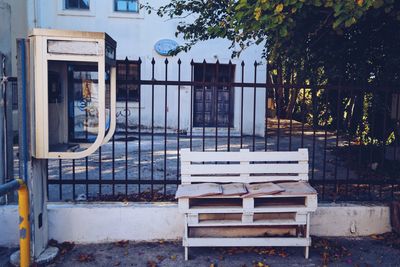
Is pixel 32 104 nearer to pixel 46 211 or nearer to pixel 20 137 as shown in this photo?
pixel 20 137

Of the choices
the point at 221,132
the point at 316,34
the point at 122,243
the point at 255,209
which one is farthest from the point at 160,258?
the point at 221,132

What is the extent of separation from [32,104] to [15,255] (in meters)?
1.50

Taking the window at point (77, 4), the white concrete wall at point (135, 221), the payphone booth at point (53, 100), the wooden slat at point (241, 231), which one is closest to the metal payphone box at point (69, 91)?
the payphone booth at point (53, 100)

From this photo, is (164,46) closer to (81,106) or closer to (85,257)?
(81,106)

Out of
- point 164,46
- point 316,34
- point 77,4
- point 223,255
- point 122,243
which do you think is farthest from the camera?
point 164,46

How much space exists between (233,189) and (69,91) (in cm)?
206

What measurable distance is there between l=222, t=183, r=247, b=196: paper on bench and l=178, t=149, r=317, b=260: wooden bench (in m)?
0.04

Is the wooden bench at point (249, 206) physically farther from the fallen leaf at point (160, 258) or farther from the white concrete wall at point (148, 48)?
the white concrete wall at point (148, 48)

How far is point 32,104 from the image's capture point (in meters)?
3.57

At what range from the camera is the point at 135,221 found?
14.2ft

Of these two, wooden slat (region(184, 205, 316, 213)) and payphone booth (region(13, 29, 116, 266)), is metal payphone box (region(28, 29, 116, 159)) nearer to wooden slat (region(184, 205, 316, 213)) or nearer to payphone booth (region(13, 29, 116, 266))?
payphone booth (region(13, 29, 116, 266))

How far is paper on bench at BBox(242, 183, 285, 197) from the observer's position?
12.3 feet

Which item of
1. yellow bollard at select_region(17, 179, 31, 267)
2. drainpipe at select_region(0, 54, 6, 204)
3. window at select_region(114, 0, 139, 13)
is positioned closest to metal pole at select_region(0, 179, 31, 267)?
yellow bollard at select_region(17, 179, 31, 267)

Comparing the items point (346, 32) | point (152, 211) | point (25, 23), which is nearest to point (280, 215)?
point (152, 211)
